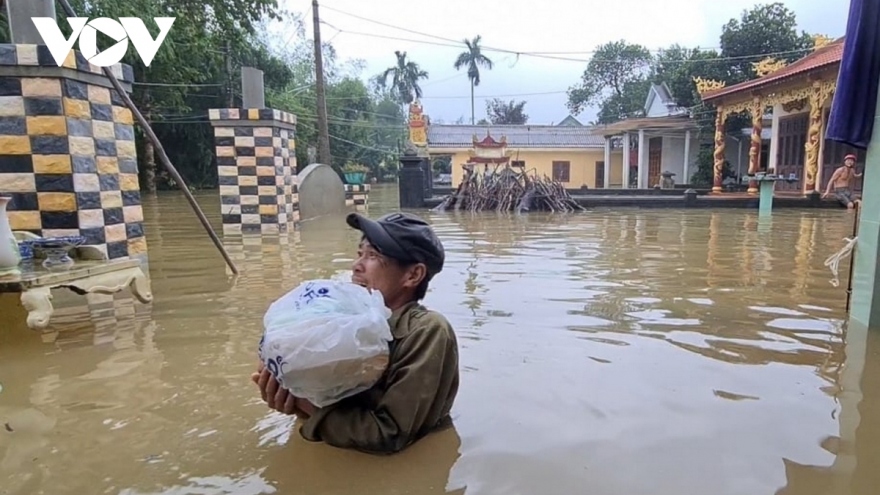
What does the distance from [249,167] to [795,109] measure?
16856 mm

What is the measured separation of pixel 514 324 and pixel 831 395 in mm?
1842

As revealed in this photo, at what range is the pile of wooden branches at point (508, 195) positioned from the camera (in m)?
15.6

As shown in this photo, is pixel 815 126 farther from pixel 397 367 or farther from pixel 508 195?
pixel 397 367

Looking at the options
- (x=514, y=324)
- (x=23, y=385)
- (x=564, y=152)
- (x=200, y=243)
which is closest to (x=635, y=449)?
(x=514, y=324)

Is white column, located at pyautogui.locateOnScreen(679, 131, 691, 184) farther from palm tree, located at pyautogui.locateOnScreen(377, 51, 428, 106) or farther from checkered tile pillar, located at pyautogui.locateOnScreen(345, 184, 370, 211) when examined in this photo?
palm tree, located at pyautogui.locateOnScreen(377, 51, 428, 106)

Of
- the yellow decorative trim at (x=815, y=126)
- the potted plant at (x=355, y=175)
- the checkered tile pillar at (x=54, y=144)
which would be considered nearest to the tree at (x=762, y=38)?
the yellow decorative trim at (x=815, y=126)

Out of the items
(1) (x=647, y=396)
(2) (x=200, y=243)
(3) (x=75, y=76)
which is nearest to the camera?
(1) (x=647, y=396)

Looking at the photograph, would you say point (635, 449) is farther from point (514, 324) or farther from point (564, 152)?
point (564, 152)

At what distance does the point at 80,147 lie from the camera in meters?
4.57

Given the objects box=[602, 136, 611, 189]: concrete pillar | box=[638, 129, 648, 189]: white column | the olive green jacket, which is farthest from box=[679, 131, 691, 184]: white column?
the olive green jacket

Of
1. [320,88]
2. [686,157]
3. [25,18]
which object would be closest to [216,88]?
[320,88]

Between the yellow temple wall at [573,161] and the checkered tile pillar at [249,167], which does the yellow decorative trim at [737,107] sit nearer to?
the yellow temple wall at [573,161]

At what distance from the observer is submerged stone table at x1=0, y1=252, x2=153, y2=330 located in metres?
3.28

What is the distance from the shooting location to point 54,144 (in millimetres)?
4441
